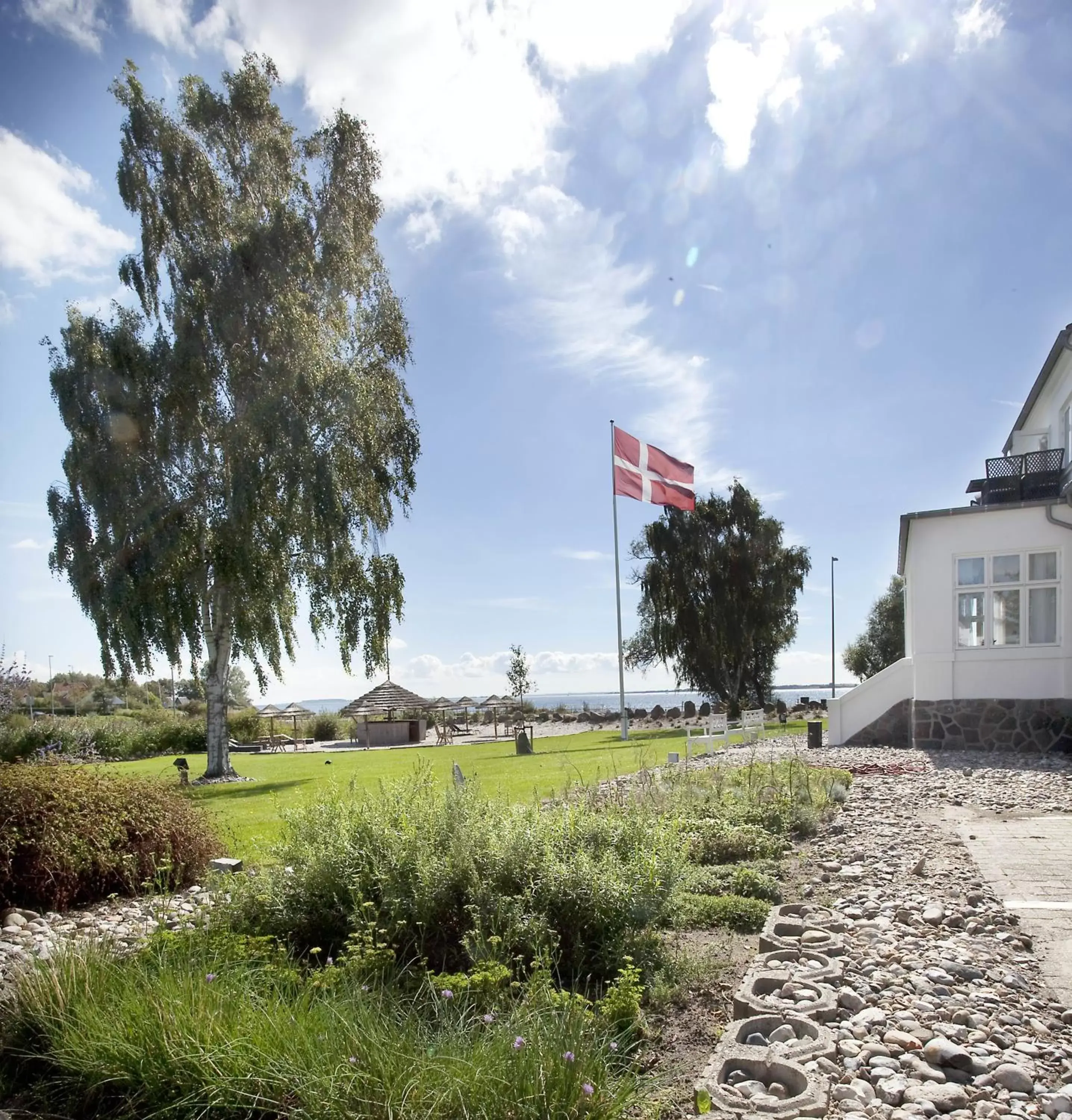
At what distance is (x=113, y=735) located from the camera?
23531 mm

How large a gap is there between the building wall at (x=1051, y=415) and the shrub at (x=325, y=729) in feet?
83.9

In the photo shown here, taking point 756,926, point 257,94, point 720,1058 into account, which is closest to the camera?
point 720,1058

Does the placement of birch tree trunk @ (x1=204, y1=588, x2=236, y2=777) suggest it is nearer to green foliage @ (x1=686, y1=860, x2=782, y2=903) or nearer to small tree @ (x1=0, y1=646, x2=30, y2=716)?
small tree @ (x1=0, y1=646, x2=30, y2=716)

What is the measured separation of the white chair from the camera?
17.4 m

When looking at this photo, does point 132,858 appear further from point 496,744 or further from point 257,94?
point 496,744

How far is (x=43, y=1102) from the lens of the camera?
10.3ft

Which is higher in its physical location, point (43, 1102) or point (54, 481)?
point (54, 481)

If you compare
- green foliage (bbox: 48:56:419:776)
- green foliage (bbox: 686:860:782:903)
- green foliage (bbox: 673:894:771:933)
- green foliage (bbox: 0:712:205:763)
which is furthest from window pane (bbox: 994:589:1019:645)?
green foliage (bbox: 0:712:205:763)

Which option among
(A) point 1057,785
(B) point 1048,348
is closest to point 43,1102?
(A) point 1057,785

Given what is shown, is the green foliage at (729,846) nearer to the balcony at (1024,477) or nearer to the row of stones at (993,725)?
the row of stones at (993,725)

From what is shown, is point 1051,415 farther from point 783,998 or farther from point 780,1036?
point 780,1036

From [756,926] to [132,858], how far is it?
441 cm

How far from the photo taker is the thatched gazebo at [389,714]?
2923 cm

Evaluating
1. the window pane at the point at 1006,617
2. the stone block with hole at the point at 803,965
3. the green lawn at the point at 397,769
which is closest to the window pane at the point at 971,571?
the window pane at the point at 1006,617
